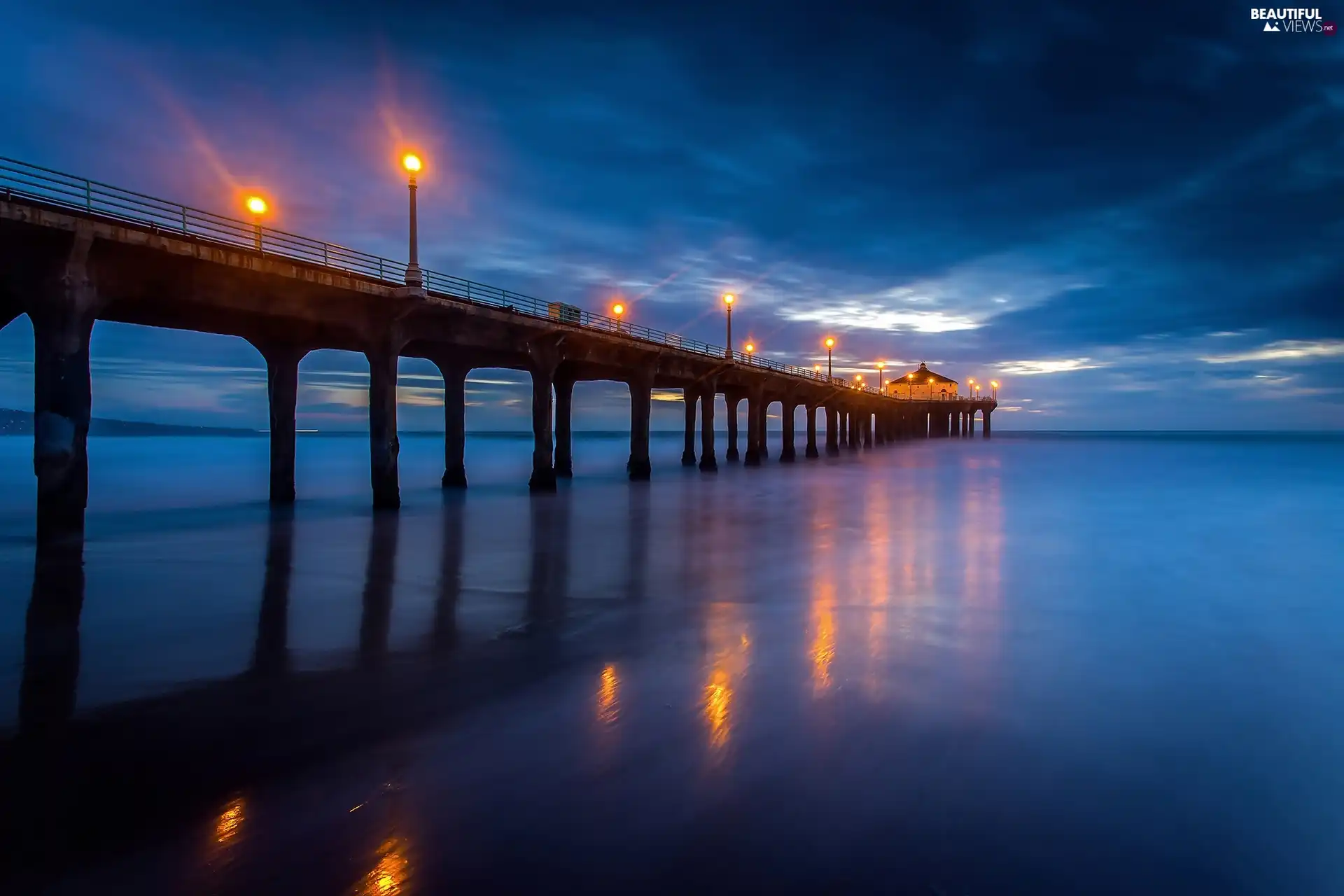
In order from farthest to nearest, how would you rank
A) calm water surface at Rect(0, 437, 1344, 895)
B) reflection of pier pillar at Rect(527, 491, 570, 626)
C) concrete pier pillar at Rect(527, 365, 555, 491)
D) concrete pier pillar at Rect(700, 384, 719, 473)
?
1. concrete pier pillar at Rect(700, 384, 719, 473)
2. concrete pier pillar at Rect(527, 365, 555, 491)
3. reflection of pier pillar at Rect(527, 491, 570, 626)
4. calm water surface at Rect(0, 437, 1344, 895)

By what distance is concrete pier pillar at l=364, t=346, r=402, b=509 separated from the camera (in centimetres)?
2064

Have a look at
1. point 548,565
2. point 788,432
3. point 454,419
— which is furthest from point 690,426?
point 548,565

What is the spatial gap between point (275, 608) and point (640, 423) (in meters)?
24.1

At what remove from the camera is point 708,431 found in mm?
43375

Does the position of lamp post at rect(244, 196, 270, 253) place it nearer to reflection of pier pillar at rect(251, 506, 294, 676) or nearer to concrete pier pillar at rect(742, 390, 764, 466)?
reflection of pier pillar at rect(251, 506, 294, 676)

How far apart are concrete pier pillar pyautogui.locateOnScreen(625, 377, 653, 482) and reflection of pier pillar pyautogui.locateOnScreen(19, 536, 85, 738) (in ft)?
73.6

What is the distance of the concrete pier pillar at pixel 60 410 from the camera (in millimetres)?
13406

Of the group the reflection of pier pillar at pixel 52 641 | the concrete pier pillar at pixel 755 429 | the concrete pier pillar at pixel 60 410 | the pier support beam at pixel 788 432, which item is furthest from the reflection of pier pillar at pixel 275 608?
the pier support beam at pixel 788 432

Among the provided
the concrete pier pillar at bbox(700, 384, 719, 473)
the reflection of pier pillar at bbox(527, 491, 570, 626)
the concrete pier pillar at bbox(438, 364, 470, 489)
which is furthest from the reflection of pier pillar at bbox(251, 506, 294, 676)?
the concrete pier pillar at bbox(700, 384, 719, 473)

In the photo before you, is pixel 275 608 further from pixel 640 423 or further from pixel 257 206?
pixel 640 423

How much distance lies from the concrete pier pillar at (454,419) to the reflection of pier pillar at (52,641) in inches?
567

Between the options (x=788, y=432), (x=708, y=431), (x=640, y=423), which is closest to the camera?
(x=640, y=423)

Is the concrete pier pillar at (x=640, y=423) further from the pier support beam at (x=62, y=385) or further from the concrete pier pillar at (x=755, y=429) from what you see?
the pier support beam at (x=62, y=385)

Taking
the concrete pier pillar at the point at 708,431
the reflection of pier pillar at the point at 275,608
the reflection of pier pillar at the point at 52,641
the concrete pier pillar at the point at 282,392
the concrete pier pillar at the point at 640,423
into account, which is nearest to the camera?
the reflection of pier pillar at the point at 52,641
